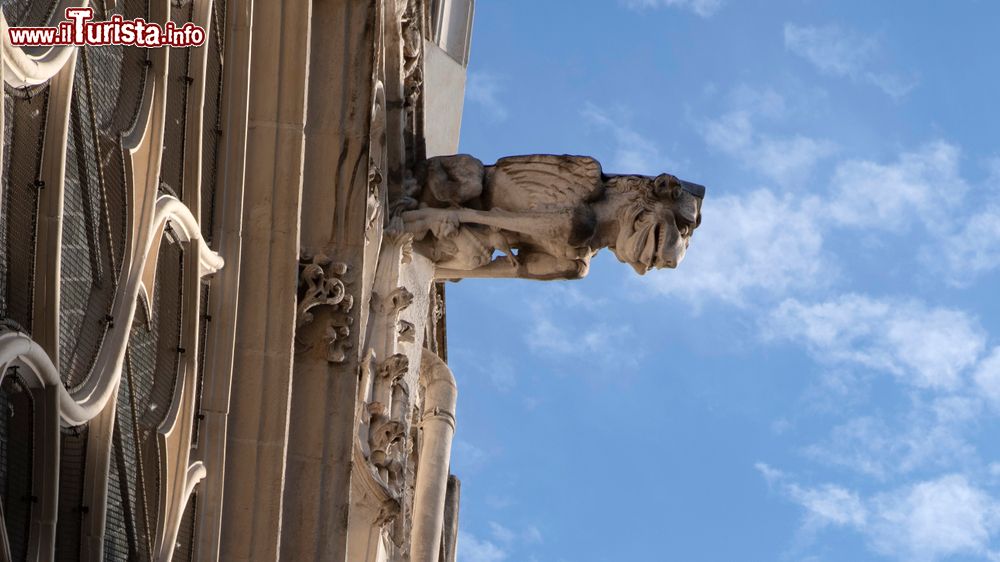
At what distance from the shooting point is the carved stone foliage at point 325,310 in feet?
31.4

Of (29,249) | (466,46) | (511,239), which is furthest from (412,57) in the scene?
(29,249)

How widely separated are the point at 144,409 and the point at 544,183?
357 cm

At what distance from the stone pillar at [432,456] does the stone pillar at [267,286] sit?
10.8 ft

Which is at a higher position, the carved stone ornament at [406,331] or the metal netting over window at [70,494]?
the carved stone ornament at [406,331]

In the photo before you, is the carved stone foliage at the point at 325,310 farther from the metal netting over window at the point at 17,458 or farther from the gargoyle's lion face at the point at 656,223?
the metal netting over window at the point at 17,458

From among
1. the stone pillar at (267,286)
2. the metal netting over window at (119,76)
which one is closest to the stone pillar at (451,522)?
the stone pillar at (267,286)

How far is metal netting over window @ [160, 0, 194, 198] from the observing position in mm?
8430

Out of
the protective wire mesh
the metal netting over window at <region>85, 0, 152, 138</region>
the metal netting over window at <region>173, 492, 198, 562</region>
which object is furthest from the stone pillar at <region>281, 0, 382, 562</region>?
the protective wire mesh

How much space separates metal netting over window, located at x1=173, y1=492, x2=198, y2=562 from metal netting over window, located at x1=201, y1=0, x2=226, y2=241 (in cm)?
124

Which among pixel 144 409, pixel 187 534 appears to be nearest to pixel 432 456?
pixel 187 534

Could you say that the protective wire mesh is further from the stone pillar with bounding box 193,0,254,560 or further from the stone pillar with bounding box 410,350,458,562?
the stone pillar with bounding box 410,350,458,562

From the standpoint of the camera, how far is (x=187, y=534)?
855 cm

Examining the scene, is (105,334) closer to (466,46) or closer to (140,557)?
(140,557)

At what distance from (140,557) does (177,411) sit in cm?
79
